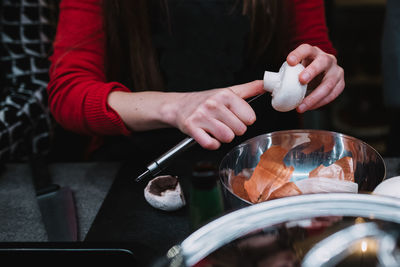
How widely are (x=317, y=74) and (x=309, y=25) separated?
187 mm

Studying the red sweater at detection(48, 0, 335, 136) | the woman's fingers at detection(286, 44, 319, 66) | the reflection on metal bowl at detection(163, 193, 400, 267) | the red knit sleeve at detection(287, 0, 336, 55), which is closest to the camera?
the reflection on metal bowl at detection(163, 193, 400, 267)

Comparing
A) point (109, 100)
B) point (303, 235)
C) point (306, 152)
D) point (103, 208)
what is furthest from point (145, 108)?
point (303, 235)

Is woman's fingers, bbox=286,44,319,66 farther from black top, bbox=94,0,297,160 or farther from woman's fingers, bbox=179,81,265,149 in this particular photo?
black top, bbox=94,0,297,160

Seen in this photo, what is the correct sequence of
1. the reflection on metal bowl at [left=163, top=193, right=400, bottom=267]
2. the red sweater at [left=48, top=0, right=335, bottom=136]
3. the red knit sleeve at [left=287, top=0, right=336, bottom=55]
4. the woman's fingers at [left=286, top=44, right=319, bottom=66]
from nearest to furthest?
the reflection on metal bowl at [left=163, top=193, right=400, bottom=267], the woman's fingers at [left=286, top=44, right=319, bottom=66], the red knit sleeve at [left=287, top=0, right=336, bottom=55], the red sweater at [left=48, top=0, right=335, bottom=136]

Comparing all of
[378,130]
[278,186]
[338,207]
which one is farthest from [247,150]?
[378,130]

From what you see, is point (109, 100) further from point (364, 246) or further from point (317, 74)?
point (364, 246)

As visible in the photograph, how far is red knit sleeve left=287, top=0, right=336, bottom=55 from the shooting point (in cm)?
61

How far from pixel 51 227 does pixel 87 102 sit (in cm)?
29

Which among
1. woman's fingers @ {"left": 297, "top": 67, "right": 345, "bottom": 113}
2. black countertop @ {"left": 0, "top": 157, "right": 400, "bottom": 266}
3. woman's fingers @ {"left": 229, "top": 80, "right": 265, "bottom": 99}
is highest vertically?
woman's fingers @ {"left": 229, "top": 80, "right": 265, "bottom": 99}

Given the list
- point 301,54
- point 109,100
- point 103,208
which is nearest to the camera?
point 301,54

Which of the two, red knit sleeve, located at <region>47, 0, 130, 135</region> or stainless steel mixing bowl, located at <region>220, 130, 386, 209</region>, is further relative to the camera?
red knit sleeve, located at <region>47, 0, 130, 135</region>

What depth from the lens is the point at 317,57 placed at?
54cm

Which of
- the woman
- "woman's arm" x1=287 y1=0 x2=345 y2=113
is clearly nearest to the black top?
the woman

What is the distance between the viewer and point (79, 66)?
82cm
